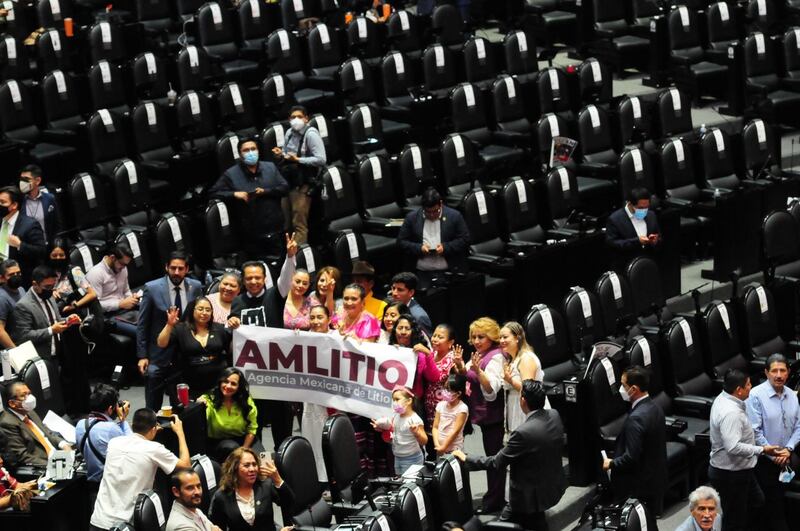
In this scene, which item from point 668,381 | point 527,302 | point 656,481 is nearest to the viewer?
point 656,481

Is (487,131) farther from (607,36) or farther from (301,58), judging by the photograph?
(607,36)

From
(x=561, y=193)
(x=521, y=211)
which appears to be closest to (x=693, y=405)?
(x=521, y=211)

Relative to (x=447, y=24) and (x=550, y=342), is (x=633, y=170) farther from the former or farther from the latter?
(x=447, y=24)

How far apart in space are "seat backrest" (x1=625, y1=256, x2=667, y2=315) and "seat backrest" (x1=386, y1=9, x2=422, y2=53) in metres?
5.24

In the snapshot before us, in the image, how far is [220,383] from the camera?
10.6m

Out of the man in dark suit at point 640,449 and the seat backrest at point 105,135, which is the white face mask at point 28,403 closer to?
the man in dark suit at point 640,449

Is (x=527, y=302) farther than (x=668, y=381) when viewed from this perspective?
Yes

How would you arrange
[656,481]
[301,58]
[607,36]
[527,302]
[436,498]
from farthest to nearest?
1. [607,36]
2. [301,58]
3. [527,302]
4. [656,481]
5. [436,498]

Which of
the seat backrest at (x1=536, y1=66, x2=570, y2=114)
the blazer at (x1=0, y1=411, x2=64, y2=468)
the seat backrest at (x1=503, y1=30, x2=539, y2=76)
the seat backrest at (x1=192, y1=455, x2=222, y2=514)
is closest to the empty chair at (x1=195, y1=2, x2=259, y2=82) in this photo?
the seat backrest at (x1=503, y1=30, x2=539, y2=76)

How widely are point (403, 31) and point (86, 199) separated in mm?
5303

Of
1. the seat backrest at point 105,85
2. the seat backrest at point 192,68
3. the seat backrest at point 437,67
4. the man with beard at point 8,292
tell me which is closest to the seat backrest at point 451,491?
the man with beard at point 8,292

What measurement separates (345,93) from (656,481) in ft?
20.9

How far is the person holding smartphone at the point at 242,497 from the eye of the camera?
9633 millimetres

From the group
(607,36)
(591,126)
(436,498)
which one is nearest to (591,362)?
(436,498)
